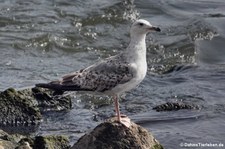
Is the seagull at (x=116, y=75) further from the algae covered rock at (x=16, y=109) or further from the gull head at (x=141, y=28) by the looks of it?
the algae covered rock at (x=16, y=109)

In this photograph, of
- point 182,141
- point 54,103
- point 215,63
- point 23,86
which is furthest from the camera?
point 215,63

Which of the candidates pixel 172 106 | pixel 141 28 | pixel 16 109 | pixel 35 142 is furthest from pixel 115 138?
pixel 172 106

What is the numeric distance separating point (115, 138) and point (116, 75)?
0.77 m

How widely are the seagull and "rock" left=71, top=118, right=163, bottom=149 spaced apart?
0.14m

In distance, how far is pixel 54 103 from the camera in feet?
36.0

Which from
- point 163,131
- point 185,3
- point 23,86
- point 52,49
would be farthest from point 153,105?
point 185,3

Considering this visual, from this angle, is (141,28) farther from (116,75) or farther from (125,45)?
(125,45)

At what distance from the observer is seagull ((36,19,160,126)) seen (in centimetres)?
805

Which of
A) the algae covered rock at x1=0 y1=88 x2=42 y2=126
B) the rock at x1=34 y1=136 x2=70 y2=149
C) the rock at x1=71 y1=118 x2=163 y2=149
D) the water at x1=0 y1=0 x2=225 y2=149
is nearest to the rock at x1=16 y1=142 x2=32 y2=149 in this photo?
the rock at x1=34 y1=136 x2=70 y2=149

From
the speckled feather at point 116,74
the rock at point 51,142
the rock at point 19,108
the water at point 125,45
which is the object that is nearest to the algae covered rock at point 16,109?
the rock at point 19,108

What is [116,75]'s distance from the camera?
8141 millimetres

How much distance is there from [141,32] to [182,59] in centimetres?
625

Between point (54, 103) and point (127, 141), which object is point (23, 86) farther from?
point (127, 141)

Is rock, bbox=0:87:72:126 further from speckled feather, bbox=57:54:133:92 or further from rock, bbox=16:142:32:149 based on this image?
rock, bbox=16:142:32:149
